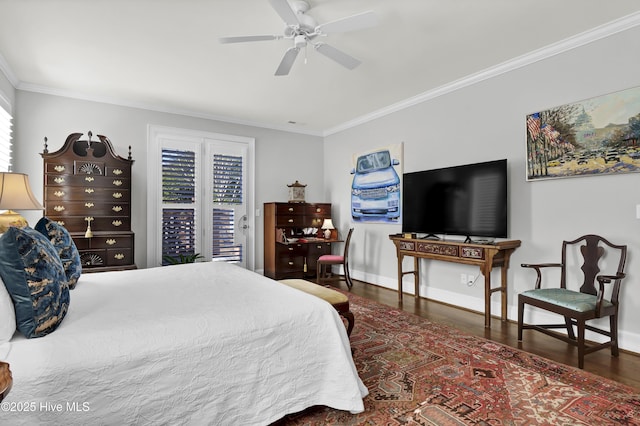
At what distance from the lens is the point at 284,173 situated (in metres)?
6.11

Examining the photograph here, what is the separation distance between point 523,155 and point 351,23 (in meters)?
2.31

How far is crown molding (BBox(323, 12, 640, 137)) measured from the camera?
2777 millimetres

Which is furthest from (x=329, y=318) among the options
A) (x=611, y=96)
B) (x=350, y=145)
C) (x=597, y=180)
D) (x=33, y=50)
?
(x=350, y=145)

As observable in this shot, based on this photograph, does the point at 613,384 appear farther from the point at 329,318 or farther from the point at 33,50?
the point at 33,50

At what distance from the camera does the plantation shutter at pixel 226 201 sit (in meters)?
5.38

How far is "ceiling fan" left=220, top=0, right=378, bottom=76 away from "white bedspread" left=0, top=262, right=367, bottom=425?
1917mm

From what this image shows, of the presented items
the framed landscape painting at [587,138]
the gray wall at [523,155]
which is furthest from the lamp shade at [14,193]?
the framed landscape painting at [587,138]

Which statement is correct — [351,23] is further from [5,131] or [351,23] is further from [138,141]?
[5,131]

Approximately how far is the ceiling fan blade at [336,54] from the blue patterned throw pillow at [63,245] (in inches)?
94.2

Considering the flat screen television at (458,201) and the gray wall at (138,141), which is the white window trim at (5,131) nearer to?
the gray wall at (138,141)

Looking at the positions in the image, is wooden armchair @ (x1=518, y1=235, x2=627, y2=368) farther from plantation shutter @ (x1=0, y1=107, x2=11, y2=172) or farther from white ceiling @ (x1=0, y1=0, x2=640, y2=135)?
plantation shutter @ (x1=0, y1=107, x2=11, y2=172)

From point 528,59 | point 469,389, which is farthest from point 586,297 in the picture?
point 528,59

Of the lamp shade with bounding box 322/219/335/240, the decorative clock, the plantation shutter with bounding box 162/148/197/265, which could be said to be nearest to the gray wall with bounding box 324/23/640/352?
the lamp shade with bounding box 322/219/335/240

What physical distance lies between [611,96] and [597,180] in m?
0.72
